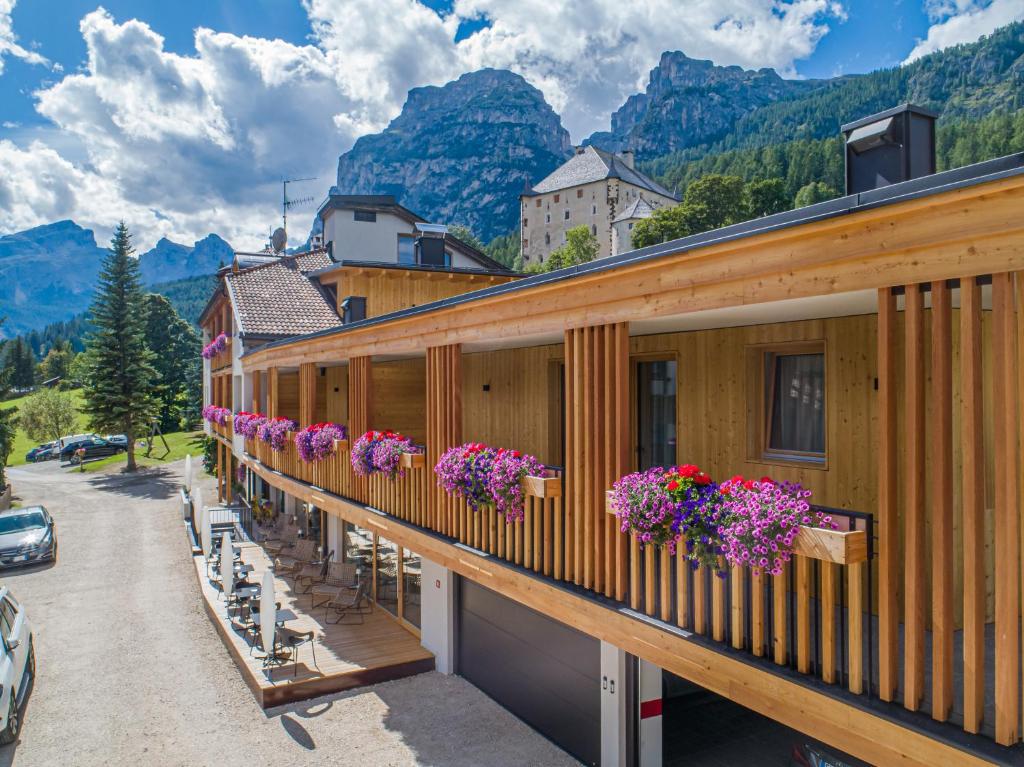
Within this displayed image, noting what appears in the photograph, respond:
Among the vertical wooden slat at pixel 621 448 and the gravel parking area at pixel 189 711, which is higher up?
the vertical wooden slat at pixel 621 448

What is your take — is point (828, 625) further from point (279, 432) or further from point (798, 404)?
point (279, 432)

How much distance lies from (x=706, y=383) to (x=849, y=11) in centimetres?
17085

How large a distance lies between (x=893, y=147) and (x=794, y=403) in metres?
2.77

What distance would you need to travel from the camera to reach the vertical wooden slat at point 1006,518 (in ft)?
12.1

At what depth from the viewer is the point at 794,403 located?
7.77 metres

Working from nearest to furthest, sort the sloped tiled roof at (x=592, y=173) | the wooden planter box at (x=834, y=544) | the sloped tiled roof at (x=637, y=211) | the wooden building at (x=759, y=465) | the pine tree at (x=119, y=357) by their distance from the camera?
the wooden building at (x=759, y=465) → the wooden planter box at (x=834, y=544) → the pine tree at (x=119, y=357) → the sloped tiled roof at (x=637, y=211) → the sloped tiled roof at (x=592, y=173)

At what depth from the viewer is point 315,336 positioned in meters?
14.6

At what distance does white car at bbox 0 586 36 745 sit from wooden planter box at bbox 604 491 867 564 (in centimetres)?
1152

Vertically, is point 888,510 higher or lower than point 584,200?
lower

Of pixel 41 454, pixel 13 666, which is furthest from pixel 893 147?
pixel 41 454

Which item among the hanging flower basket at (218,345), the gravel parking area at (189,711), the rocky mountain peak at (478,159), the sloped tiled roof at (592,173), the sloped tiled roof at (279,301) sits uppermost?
the rocky mountain peak at (478,159)

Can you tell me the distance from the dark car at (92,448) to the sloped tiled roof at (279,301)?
1165 inches

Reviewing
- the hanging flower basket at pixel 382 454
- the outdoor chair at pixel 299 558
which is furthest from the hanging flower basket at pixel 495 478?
the outdoor chair at pixel 299 558

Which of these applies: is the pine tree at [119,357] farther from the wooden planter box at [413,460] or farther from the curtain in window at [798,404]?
the curtain in window at [798,404]
